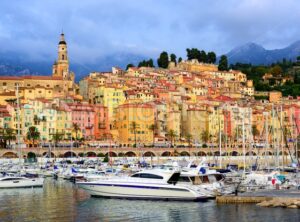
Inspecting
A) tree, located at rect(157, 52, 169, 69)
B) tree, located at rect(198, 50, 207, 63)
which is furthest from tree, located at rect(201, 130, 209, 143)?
tree, located at rect(198, 50, 207, 63)

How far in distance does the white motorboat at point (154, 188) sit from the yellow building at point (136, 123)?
58140 mm

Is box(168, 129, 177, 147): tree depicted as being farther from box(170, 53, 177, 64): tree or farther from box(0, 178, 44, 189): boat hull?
box(0, 178, 44, 189): boat hull

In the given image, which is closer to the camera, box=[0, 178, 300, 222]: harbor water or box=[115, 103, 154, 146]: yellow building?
box=[0, 178, 300, 222]: harbor water

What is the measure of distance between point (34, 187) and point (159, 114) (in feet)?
181

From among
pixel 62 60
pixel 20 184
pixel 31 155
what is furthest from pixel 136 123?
pixel 20 184

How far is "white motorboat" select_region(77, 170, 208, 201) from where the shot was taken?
30.2m

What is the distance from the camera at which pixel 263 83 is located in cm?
13662

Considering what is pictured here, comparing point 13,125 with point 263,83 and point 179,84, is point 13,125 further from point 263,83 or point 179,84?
point 263,83

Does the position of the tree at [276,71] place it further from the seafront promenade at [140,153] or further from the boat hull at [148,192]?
the boat hull at [148,192]

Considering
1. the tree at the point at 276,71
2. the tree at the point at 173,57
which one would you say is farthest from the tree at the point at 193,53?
the tree at the point at 276,71

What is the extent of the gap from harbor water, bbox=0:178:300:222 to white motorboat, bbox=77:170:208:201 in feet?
1.59

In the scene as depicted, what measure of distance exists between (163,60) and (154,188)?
103622 millimetres

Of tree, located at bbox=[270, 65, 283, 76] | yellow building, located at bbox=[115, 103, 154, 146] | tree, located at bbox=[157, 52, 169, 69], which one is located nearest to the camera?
yellow building, located at bbox=[115, 103, 154, 146]

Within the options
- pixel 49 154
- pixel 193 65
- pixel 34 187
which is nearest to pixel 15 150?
pixel 49 154
